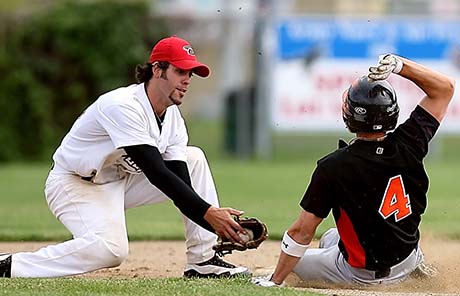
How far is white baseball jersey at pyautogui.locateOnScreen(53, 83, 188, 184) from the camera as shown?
21.0 ft

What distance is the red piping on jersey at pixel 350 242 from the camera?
605cm

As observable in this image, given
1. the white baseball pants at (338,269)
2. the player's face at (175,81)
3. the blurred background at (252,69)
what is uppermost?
the player's face at (175,81)

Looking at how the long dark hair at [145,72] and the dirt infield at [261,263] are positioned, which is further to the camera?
the long dark hair at [145,72]

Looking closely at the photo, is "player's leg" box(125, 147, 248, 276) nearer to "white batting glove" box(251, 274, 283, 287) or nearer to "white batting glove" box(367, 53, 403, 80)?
"white batting glove" box(251, 274, 283, 287)

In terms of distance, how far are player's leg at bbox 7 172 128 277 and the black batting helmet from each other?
1720mm

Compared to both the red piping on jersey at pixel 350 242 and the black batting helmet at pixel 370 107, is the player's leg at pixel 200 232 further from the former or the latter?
the black batting helmet at pixel 370 107

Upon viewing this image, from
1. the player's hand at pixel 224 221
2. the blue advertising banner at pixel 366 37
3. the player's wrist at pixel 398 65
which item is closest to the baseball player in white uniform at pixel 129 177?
the player's hand at pixel 224 221

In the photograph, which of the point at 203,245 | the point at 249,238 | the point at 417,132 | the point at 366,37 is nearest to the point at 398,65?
the point at 417,132

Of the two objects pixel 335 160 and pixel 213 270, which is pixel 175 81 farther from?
pixel 213 270

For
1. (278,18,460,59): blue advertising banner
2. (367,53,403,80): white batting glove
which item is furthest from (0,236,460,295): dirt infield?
(278,18,460,59): blue advertising banner

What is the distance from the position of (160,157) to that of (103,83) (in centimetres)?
1445

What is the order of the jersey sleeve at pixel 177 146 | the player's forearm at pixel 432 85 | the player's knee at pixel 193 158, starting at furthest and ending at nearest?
the player's knee at pixel 193 158
the jersey sleeve at pixel 177 146
the player's forearm at pixel 432 85

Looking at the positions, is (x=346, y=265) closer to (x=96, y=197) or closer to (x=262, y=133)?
(x=96, y=197)

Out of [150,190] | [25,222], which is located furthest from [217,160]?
[150,190]
